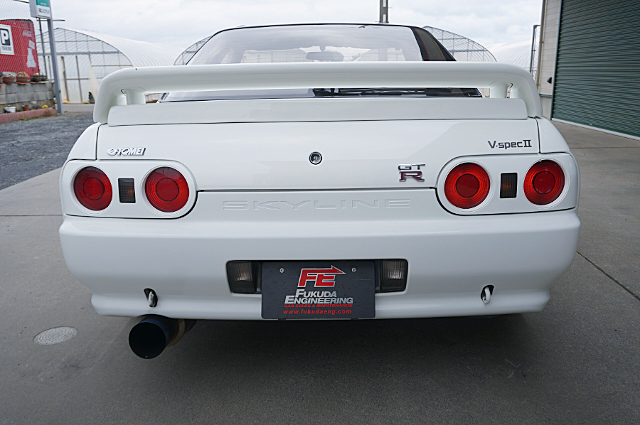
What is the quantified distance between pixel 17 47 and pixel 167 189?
61.6 ft

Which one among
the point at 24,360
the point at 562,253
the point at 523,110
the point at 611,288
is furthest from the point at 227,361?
the point at 611,288

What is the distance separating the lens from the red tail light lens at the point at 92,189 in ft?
5.94

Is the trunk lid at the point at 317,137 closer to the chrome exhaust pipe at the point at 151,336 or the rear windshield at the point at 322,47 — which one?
the chrome exhaust pipe at the point at 151,336

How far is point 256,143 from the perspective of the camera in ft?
5.77

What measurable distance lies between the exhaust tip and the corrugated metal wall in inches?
379

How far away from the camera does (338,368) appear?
7.17 feet

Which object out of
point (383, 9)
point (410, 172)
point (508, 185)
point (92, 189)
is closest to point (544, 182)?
point (508, 185)

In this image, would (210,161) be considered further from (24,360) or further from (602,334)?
(602,334)

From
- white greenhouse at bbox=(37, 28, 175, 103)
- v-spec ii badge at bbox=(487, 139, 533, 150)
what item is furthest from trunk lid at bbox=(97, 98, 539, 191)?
white greenhouse at bbox=(37, 28, 175, 103)

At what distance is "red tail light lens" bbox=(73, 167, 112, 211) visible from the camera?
1812 millimetres

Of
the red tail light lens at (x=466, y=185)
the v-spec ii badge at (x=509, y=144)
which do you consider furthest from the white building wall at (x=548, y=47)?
the red tail light lens at (x=466, y=185)

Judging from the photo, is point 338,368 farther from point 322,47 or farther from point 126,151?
point 322,47

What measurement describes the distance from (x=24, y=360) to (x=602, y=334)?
254cm

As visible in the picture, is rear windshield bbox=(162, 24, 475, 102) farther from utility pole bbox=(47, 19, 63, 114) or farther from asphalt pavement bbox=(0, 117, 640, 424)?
utility pole bbox=(47, 19, 63, 114)
